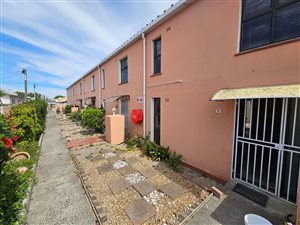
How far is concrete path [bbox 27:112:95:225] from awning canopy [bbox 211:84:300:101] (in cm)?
434

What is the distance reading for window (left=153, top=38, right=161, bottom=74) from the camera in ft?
22.9

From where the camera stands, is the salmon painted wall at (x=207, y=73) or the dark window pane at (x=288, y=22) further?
the salmon painted wall at (x=207, y=73)

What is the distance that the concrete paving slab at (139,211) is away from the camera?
309cm

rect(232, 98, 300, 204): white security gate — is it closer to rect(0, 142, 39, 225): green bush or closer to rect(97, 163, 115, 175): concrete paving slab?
rect(97, 163, 115, 175): concrete paving slab

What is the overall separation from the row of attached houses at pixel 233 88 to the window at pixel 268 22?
18 millimetres

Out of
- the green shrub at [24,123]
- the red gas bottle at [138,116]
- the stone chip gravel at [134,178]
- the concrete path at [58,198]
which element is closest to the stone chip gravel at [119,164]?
the stone chip gravel at [134,178]

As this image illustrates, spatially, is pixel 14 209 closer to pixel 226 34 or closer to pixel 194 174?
pixel 194 174

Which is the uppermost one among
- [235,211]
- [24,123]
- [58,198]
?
[24,123]

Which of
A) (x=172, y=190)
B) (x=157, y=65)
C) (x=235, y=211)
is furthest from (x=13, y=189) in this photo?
(x=157, y=65)

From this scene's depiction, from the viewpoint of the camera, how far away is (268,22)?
349cm

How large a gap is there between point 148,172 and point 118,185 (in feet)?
3.97

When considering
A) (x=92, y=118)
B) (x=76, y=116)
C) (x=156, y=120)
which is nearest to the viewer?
(x=156, y=120)

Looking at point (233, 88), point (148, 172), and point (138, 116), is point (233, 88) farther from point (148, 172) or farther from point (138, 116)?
point (138, 116)

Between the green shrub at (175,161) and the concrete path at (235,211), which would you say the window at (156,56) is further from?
the concrete path at (235,211)
